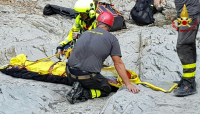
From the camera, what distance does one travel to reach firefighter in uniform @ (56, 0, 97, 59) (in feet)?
17.2

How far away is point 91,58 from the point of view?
13.6 feet

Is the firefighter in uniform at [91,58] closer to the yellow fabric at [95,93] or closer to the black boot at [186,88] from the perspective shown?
the yellow fabric at [95,93]

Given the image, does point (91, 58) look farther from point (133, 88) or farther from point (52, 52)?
point (52, 52)

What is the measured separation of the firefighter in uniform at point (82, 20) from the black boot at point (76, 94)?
112cm

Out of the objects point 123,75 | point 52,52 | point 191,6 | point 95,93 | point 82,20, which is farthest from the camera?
point 52,52

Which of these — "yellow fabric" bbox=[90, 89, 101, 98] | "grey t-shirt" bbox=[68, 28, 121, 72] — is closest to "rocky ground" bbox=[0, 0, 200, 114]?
"yellow fabric" bbox=[90, 89, 101, 98]

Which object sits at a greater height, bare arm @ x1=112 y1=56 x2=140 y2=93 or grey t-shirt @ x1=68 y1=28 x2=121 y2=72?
grey t-shirt @ x1=68 y1=28 x2=121 y2=72

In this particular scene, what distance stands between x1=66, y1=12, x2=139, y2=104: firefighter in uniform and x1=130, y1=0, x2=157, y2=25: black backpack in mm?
4922

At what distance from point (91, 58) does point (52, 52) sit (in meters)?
2.77

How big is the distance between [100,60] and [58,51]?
134 cm

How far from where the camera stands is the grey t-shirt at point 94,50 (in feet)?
13.6

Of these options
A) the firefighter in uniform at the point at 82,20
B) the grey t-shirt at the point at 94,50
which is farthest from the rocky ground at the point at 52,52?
the firefighter in uniform at the point at 82,20

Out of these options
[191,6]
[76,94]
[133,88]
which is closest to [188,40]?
[191,6]

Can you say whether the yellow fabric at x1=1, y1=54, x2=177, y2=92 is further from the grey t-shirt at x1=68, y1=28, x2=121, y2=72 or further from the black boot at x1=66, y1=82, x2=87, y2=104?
the grey t-shirt at x1=68, y1=28, x2=121, y2=72
